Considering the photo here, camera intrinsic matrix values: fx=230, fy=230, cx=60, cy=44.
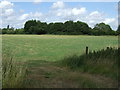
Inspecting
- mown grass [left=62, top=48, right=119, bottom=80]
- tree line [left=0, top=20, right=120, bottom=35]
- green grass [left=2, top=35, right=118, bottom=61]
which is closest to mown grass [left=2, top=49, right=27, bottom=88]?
mown grass [left=62, top=48, right=119, bottom=80]

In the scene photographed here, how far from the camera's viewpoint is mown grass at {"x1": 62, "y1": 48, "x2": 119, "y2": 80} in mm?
7520

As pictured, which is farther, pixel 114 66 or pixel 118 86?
pixel 114 66

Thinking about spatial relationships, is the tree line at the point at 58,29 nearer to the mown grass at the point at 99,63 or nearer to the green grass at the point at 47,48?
the green grass at the point at 47,48

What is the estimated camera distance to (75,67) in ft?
28.5

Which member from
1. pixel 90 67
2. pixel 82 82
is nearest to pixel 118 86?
pixel 82 82

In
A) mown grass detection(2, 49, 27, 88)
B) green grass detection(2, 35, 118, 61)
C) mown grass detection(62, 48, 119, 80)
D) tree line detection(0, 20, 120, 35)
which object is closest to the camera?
mown grass detection(2, 49, 27, 88)

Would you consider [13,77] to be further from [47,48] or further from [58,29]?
[58,29]

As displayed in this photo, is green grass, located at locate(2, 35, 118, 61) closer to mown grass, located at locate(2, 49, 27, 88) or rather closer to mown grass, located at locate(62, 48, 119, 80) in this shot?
mown grass, located at locate(62, 48, 119, 80)

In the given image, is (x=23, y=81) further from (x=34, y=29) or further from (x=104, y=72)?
(x=34, y=29)

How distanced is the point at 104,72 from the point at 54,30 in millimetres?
69673

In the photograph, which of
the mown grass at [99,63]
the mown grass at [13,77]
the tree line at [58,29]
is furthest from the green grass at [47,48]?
the tree line at [58,29]

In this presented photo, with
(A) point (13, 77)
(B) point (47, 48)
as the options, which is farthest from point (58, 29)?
(A) point (13, 77)

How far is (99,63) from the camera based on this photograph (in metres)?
8.33

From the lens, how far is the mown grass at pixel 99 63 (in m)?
7.52
